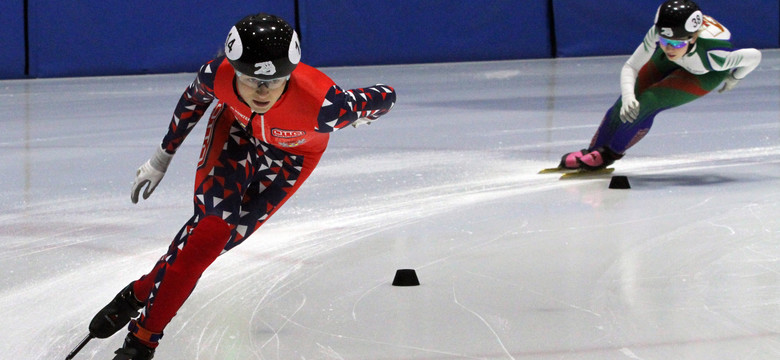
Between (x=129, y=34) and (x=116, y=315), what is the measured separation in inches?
342

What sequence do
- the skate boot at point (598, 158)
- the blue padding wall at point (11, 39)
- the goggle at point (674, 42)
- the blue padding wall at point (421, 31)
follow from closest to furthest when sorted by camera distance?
the goggle at point (674, 42) → the skate boot at point (598, 158) → the blue padding wall at point (11, 39) → the blue padding wall at point (421, 31)

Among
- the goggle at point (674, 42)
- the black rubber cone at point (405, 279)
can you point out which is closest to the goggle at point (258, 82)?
the black rubber cone at point (405, 279)

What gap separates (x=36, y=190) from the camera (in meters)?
4.63

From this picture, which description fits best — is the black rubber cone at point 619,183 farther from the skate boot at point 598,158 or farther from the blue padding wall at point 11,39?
the blue padding wall at point 11,39

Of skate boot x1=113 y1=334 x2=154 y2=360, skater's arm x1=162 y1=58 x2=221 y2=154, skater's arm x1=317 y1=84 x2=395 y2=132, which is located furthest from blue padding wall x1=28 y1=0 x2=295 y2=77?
skate boot x1=113 y1=334 x2=154 y2=360

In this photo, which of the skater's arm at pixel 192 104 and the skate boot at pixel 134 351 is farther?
the skater's arm at pixel 192 104

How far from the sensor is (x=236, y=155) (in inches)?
104

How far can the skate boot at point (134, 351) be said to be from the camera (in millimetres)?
2234

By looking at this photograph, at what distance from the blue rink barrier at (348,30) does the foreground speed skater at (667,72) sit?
652 cm

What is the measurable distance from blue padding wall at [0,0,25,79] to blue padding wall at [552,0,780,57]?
6.23 meters

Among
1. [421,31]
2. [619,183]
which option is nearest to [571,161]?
[619,183]

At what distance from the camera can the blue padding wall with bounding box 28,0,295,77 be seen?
410 inches

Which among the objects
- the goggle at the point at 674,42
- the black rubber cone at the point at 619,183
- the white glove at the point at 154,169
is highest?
the goggle at the point at 674,42

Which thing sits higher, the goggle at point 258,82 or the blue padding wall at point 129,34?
the goggle at point 258,82
